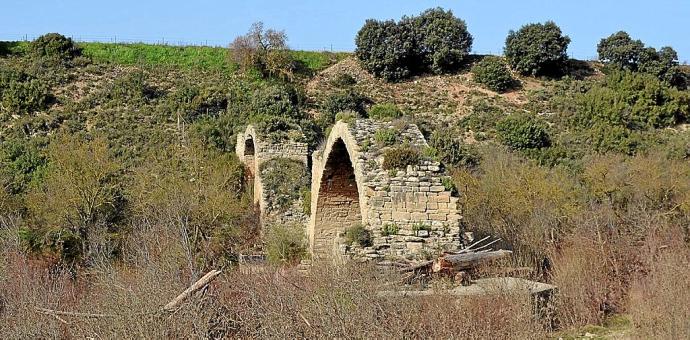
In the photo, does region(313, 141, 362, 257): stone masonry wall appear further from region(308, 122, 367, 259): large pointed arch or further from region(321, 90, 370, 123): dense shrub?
region(321, 90, 370, 123): dense shrub

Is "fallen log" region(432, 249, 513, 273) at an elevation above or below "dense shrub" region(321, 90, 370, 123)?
below

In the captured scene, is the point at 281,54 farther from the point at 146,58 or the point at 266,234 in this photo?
the point at 266,234

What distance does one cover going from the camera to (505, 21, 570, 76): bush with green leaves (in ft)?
146

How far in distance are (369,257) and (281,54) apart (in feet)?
122

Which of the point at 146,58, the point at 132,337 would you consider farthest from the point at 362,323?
the point at 146,58

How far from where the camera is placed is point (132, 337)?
276 inches

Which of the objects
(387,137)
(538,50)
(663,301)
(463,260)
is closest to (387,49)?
(538,50)

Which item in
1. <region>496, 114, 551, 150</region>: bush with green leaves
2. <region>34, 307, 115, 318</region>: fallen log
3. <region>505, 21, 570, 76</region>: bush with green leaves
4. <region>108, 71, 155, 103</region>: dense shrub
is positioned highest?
<region>505, 21, 570, 76</region>: bush with green leaves

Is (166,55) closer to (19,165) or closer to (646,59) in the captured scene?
(19,165)

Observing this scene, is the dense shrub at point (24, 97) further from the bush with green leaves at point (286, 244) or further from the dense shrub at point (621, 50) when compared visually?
the dense shrub at point (621, 50)

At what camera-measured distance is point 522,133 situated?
3525cm

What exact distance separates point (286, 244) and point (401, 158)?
7.70m

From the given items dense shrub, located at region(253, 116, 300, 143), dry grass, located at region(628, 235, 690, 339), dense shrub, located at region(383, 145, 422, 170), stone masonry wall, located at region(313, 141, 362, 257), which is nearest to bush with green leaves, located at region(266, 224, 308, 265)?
stone masonry wall, located at region(313, 141, 362, 257)

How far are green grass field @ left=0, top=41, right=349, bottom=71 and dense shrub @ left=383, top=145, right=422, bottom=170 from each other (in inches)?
1446
